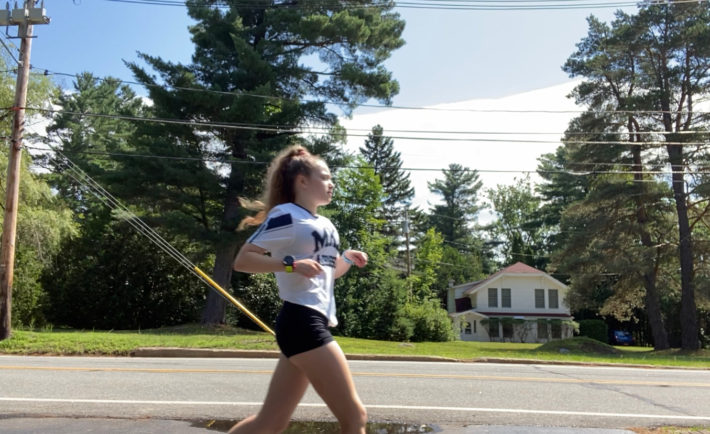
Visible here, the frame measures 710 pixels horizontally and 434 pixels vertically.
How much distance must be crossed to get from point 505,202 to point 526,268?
2423cm

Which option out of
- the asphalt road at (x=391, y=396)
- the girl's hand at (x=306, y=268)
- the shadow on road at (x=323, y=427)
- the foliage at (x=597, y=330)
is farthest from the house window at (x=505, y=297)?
the girl's hand at (x=306, y=268)

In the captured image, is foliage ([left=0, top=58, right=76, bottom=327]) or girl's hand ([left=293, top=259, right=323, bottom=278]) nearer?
girl's hand ([left=293, top=259, right=323, bottom=278])

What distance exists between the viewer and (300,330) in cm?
300

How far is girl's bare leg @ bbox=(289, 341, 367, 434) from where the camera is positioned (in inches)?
116

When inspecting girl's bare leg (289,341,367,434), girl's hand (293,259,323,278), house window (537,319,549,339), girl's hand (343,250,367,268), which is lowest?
house window (537,319,549,339)

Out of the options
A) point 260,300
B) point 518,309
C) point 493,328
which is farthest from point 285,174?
point 518,309

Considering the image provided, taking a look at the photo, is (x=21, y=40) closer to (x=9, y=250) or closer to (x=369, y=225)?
(x=9, y=250)

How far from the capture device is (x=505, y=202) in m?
78.0

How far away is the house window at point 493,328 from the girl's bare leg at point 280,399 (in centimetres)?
5135

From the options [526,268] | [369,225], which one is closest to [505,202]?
[526,268]

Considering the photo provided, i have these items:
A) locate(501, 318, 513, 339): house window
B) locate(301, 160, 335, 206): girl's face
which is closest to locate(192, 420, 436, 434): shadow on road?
locate(301, 160, 335, 206): girl's face

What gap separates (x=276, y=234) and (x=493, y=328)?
51.9m

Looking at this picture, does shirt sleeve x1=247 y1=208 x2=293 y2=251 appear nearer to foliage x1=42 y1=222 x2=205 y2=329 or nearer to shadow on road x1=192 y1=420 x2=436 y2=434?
shadow on road x1=192 y1=420 x2=436 y2=434

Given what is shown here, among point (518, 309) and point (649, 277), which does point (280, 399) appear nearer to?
point (649, 277)
